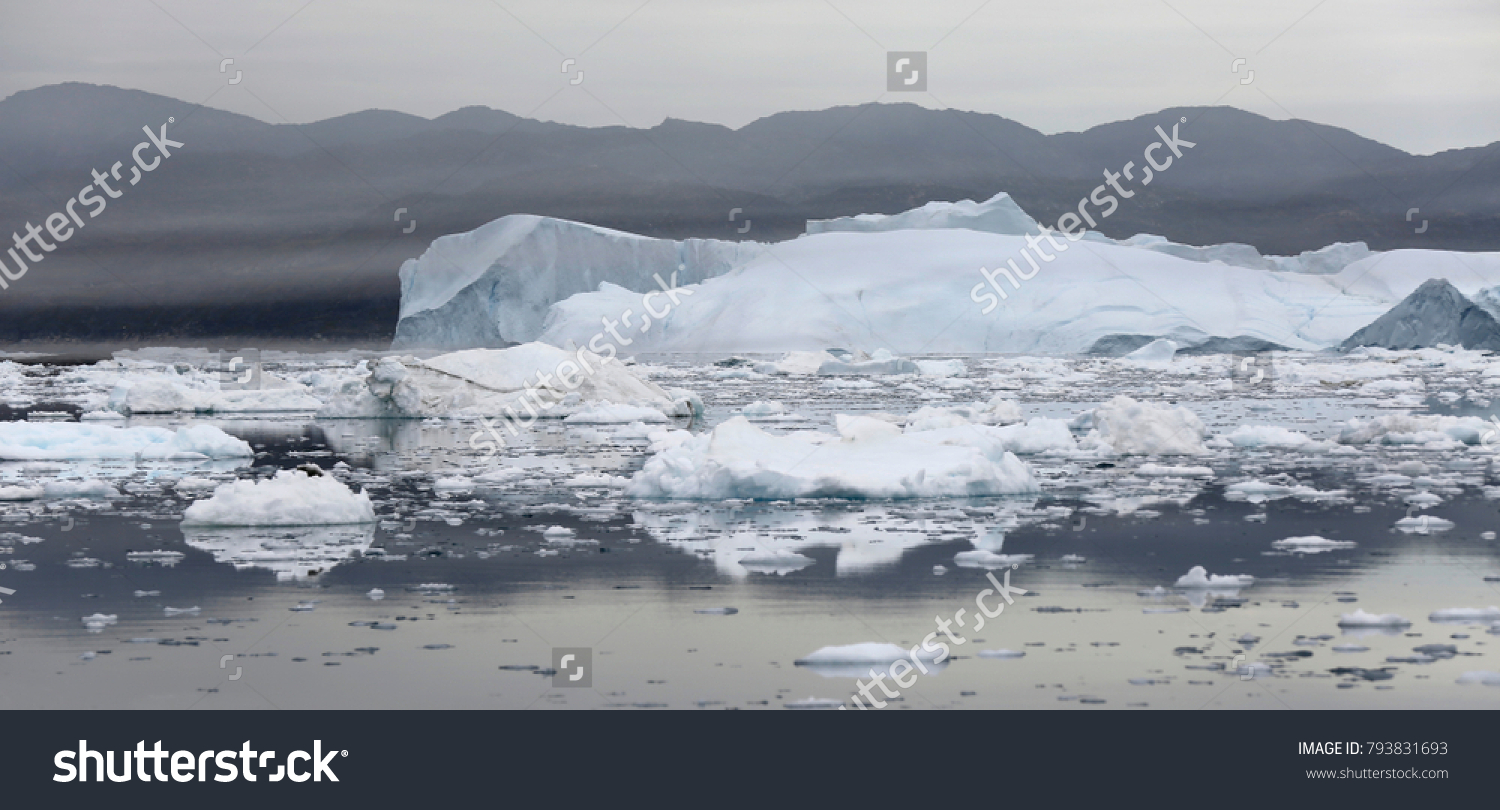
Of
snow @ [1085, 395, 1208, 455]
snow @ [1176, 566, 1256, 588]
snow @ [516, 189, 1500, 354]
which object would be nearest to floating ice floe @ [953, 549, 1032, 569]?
snow @ [1176, 566, 1256, 588]

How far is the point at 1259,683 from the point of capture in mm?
4656

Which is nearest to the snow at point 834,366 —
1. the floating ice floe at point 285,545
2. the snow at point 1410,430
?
the snow at point 1410,430

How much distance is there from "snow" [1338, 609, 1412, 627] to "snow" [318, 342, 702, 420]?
1200 centimetres

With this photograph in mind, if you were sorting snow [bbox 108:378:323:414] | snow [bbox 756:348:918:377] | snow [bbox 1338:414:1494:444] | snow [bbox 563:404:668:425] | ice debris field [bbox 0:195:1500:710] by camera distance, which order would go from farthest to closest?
snow [bbox 756:348:918:377], snow [bbox 108:378:323:414], snow [bbox 563:404:668:425], snow [bbox 1338:414:1494:444], ice debris field [bbox 0:195:1500:710]

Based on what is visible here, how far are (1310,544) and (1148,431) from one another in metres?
4.78

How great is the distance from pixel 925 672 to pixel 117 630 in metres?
3.09

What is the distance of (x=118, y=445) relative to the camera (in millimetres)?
12711

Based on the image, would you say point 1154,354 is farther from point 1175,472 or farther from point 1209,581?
point 1209,581

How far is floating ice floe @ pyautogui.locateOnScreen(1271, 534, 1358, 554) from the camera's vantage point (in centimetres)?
730

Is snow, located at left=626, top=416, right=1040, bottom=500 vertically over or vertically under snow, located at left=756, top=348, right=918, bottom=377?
under

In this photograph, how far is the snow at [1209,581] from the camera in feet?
20.7

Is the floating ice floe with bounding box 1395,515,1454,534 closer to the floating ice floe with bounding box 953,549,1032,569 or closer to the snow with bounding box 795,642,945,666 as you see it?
the floating ice floe with bounding box 953,549,1032,569

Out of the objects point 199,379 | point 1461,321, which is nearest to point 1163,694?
point 199,379

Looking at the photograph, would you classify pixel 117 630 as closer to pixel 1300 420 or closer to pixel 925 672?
pixel 925 672
